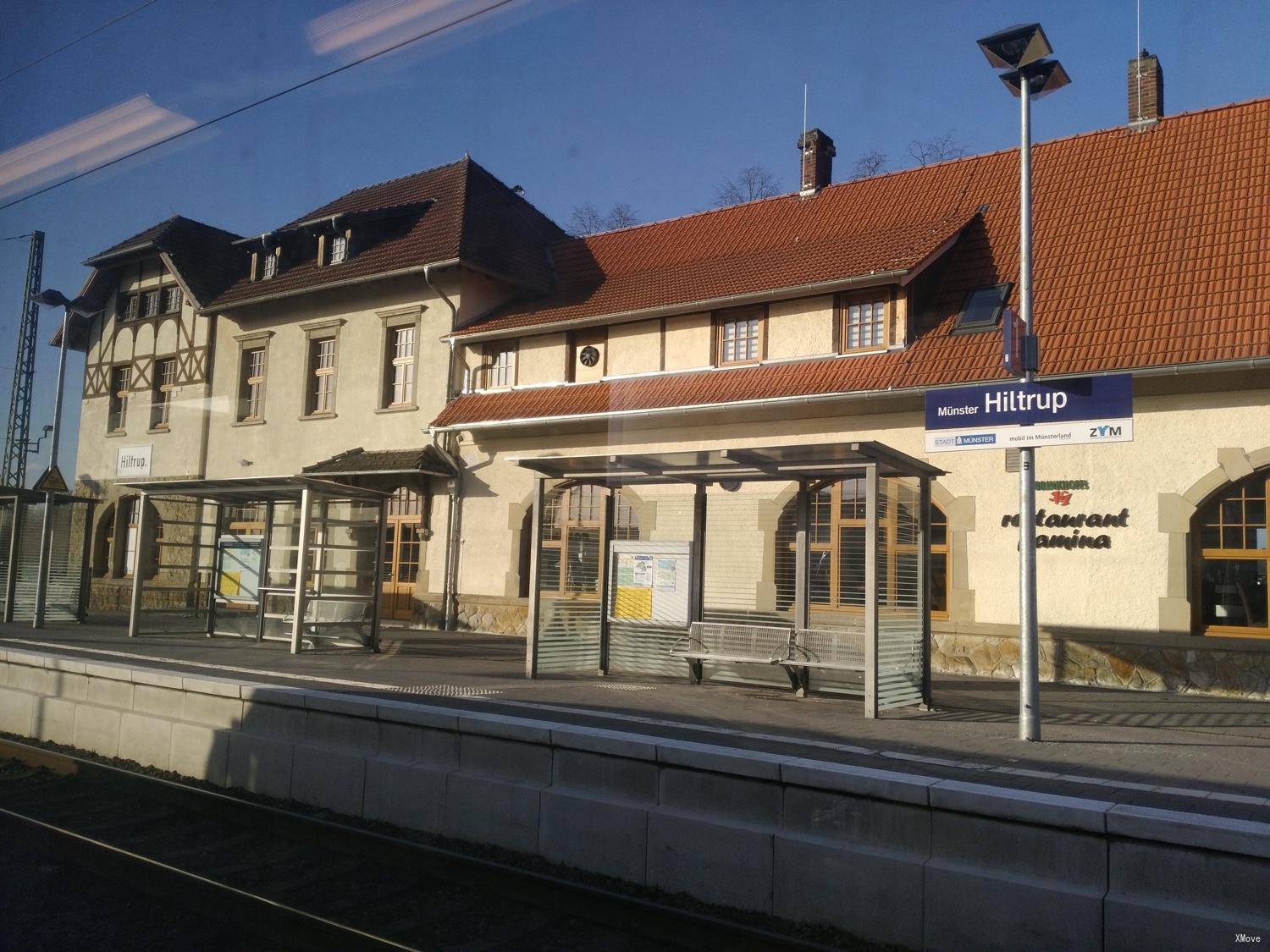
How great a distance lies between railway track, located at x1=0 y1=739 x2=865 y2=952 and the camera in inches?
232

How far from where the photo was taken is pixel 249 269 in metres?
27.9

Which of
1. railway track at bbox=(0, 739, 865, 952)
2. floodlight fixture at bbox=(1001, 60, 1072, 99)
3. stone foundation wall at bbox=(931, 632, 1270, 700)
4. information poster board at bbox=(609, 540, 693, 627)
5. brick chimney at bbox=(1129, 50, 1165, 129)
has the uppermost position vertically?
brick chimney at bbox=(1129, 50, 1165, 129)

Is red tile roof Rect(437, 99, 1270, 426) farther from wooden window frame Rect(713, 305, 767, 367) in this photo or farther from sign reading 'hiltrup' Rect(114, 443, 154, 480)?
sign reading 'hiltrup' Rect(114, 443, 154, 480)

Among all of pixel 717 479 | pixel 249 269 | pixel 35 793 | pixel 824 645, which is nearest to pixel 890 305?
pixel 717 479

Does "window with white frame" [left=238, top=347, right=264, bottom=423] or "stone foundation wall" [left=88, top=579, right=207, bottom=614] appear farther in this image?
"stone foundation wall" [left=88, top=579, right=207, bottom=614]

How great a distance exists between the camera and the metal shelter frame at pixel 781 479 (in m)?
10.2

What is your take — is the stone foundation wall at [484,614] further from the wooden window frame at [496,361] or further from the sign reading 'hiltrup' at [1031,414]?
the sign reading 'hiltrup' at [1031,414]

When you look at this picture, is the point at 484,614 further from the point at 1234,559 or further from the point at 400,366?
the point at 1234,559

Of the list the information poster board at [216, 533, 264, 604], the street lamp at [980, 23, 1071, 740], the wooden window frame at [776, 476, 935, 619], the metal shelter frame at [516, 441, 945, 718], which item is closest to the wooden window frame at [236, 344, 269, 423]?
the information poster board at [216, 533, 264, 604]

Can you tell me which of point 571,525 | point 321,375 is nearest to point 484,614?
point 571,525

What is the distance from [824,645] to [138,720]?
270 inches

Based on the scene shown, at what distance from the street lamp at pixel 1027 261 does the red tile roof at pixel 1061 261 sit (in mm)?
5917

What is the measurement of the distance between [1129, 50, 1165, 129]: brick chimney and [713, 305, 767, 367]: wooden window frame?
23.9 feet

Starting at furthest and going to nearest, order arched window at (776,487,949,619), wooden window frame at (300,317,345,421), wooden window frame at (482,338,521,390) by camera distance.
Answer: wooden window frame at (300,317,345,421) → wooden window frame at (482,338,521,390) → arched window at (776,487,949,619)
